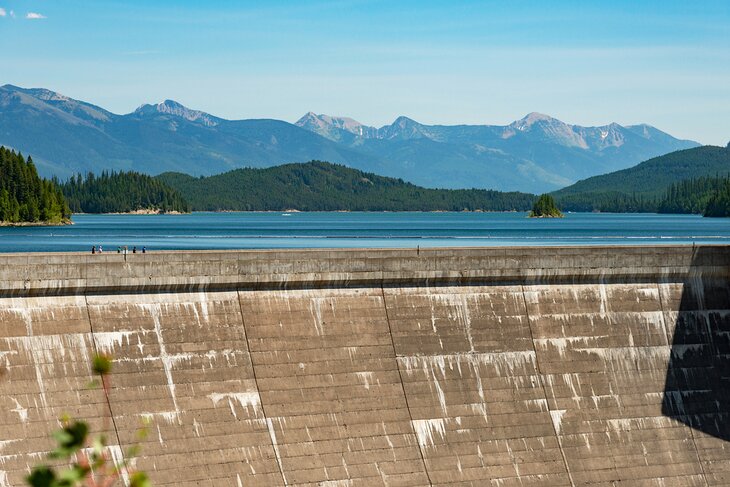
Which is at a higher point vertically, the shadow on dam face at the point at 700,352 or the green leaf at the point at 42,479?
the green leaf at the point at 42,479

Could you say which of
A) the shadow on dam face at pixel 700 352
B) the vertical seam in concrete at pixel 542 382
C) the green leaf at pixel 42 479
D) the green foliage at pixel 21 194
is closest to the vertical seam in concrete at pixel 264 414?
the vertical seam in concrete at pixel 542 382

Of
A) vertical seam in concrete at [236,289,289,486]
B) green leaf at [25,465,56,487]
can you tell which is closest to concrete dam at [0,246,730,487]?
vertical seam in concrete at [236,289,289,486]

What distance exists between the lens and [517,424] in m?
36.0

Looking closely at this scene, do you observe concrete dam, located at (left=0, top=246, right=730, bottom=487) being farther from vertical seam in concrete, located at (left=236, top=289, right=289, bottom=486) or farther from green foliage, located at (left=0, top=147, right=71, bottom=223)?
green foliage, located at (left=0, top=147, right=71, bottom=223)

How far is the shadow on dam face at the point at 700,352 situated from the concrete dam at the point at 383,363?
66mm

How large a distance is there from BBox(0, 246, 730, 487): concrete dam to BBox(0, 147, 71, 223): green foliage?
151m

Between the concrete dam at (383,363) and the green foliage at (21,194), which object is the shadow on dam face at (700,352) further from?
the green foliage at (21,194)

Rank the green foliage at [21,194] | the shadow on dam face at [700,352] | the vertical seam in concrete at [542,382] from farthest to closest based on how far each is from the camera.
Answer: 1. the green foliage at [21,194]
2. the shadow on dam face at [700,352]
3. the vertical seam in concrete at [542,382]

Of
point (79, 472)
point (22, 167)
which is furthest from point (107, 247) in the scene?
point (79, 472)

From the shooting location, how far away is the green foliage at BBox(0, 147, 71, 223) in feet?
586

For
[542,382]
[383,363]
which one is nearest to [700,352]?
[542,382]

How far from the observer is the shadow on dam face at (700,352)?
125ft

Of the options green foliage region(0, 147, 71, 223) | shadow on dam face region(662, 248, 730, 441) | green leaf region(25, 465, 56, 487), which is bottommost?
shadow on dam face region(662, 248, 730, 441)

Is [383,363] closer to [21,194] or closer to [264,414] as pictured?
[264,414]
